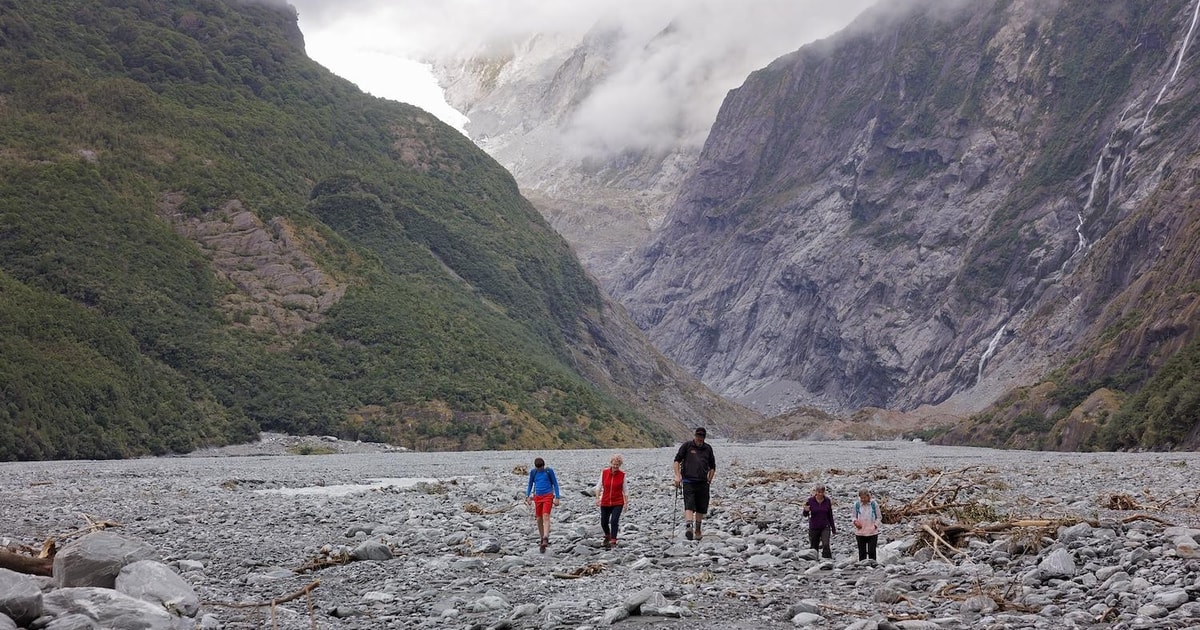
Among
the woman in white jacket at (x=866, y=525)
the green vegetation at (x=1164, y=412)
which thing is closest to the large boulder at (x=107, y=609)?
the woman in white jacket at (x=866, y=525)

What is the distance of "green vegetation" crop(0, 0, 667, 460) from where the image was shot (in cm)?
8488

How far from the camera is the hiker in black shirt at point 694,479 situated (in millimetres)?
21625

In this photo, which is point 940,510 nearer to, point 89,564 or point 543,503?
point 543,503

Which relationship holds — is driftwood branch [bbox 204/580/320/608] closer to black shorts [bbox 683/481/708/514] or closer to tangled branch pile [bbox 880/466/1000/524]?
black shorts [bbox 683/481/708/514]

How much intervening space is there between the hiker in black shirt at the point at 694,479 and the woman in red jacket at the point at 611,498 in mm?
1282

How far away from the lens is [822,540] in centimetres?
1961

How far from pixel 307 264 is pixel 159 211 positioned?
15.5 metres

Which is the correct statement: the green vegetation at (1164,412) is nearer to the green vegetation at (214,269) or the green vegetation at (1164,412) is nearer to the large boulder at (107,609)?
the green vegetation at (214,269)

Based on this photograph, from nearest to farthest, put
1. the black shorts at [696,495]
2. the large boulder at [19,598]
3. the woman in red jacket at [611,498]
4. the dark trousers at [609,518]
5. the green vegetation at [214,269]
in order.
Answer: the large boulder at [19,598]
the woman in red jacket at [611,498]
the dark trousers at [609,518]
the black shorts at [696,495]
the green vegetation at [214,269]

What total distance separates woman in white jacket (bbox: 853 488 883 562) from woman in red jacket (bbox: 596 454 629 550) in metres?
4.72

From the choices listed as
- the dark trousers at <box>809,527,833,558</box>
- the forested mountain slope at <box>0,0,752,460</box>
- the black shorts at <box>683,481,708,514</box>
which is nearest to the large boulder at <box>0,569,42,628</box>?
the dark trousers at <box>809,527,833,558</box>

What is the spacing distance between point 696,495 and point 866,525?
4351 mm

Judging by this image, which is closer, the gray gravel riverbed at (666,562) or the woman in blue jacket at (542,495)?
the gray gravel riverbed at (666,562)

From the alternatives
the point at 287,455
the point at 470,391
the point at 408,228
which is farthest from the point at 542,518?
the point at 408,228
